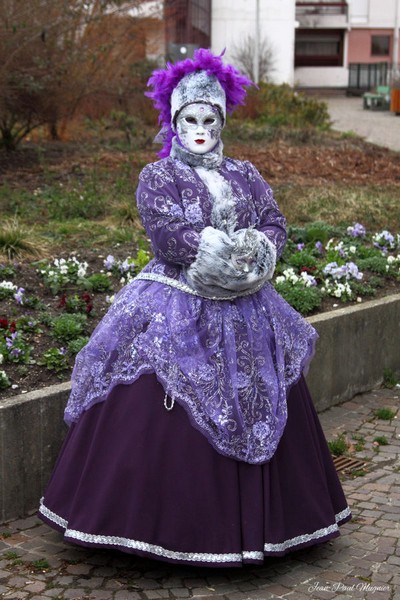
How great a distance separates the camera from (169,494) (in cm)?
416

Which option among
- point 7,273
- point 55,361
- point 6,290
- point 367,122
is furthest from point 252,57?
point 55,361

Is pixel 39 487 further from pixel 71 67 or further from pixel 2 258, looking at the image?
pixel 71 67

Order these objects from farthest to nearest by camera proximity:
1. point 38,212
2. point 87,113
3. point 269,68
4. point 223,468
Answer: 1. point 269,68
2. point 87,113
3. point 38,212
4. point 223,468

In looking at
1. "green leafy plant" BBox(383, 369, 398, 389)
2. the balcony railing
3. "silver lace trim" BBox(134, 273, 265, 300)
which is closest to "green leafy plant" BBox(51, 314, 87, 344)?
"silver lace trim" BBox(134, 273, 265, 300)

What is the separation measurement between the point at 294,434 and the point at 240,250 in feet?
2.52

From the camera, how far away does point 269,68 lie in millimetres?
39875

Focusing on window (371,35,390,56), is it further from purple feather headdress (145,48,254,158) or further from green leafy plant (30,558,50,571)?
green leafy plant (30,558,50,571)

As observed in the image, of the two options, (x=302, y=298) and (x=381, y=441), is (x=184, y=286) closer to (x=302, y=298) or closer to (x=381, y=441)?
(x=381, y=441)

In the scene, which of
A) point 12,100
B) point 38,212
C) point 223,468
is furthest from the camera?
point 12,100

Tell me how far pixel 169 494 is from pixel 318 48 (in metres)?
46.8

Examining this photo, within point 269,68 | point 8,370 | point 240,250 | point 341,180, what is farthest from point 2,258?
point 269,68

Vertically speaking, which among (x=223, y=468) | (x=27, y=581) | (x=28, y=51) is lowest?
(x=27, y=581)

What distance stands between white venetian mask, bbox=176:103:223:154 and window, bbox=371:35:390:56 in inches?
1851

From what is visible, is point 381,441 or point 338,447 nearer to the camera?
point 338,447
